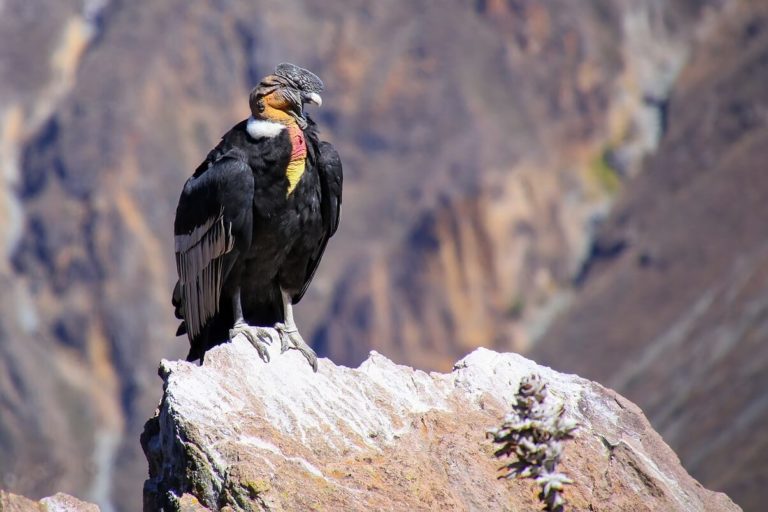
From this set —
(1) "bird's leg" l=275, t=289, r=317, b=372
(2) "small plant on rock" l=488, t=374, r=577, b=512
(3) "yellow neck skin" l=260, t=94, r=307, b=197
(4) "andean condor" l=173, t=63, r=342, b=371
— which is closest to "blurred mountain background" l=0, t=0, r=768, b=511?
(4) "andean condor" l=173, t=63, r=342, b=371

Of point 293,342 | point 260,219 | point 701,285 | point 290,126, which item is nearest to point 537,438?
point 293,342

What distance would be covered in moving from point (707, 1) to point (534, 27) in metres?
18.2

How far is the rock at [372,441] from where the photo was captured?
1470 centimetres

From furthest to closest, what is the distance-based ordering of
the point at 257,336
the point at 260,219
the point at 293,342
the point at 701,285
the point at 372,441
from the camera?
the point at 701,285, the point at 260,219, the point at 293,342, the point at 257,336, the point at 372,441

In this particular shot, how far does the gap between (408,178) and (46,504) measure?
432ft

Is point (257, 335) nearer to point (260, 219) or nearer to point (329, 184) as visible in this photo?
point (260, 219)

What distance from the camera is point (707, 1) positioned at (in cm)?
15862

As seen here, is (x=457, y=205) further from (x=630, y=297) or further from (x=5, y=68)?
(x=5, y=68)

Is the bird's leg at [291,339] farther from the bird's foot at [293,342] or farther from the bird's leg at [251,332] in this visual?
the bird's leg at [251,332]

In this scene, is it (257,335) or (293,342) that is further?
(293,342)

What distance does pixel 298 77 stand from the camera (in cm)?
1720

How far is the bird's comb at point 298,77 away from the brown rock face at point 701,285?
49.9 metres

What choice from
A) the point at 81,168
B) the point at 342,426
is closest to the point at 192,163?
the point at 81,168

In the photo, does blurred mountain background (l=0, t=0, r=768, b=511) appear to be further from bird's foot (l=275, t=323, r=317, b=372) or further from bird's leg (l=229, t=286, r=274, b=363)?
bird's foot (l=275, t=323, r=317, b=372)
